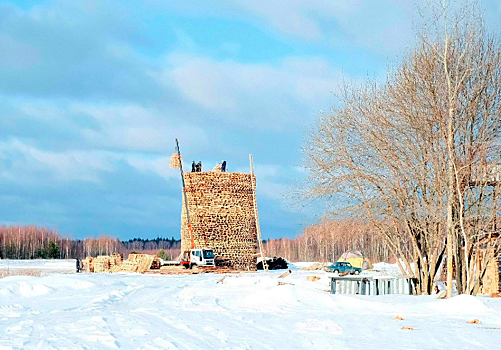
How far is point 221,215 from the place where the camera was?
1511 inches

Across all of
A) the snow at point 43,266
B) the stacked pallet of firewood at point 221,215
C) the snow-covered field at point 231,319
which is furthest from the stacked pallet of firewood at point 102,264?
the snow-covered field at point 231,319

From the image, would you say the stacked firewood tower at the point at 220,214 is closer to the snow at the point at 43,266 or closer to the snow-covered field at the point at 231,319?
the snow at the point at 43,266

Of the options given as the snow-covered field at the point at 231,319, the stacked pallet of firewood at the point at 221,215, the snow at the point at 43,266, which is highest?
the stacked pallet of firewood at the point at 221,215

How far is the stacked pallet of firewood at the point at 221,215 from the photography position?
125ft

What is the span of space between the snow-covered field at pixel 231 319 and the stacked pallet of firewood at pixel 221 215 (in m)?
16.6

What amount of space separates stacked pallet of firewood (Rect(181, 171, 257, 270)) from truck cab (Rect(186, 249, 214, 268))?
6.17ft

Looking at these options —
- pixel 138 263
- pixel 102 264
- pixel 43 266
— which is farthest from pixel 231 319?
pixel 43 266

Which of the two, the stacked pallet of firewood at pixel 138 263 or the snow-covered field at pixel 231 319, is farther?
the stacked pallet of firewood at pixel 138 263

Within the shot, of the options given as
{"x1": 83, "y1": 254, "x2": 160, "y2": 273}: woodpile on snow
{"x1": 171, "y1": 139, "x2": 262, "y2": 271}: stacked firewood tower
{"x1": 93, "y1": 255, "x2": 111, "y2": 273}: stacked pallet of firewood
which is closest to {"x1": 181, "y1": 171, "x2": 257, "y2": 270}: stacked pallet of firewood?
{"x1": 171, "y1": 139, "x2": 262, "y2": 271}: stacked firewood tower

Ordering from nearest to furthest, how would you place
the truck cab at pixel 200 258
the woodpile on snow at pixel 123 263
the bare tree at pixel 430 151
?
1. the bare tree at pixel 430 151
2. the truck cab at pixel 200 258
3. the woodpile on snow at pixel 123 263

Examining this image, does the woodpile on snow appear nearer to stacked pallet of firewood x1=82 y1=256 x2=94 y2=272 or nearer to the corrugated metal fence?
stacked pallet of firewood x1=82 y1=256 x2=94 y2=272

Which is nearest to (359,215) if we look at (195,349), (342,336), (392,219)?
(392,219)

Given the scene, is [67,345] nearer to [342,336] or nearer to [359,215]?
[342,336]

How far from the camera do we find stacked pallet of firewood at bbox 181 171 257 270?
3822 cm
